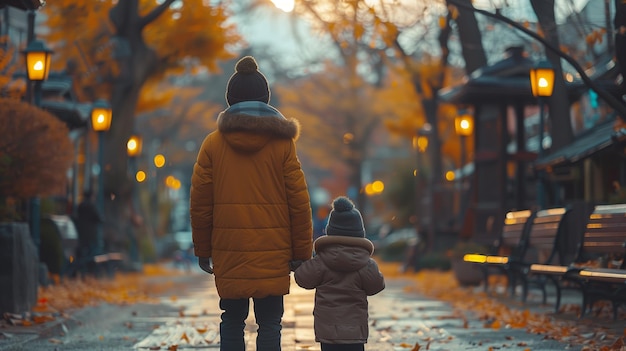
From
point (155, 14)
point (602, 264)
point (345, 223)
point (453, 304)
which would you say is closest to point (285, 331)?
point (602, 264)

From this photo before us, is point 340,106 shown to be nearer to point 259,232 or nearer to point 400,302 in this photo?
point 400,302

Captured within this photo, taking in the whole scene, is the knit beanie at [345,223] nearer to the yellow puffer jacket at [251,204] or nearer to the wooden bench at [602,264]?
the yellow puffer jacket at [251,204]

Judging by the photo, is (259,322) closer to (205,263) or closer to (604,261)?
(205,263)

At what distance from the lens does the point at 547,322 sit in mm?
12227

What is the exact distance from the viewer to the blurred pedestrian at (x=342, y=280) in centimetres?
709

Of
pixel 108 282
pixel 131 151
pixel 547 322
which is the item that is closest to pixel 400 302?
pixel 547 322

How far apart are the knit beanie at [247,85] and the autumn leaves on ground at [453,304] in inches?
142

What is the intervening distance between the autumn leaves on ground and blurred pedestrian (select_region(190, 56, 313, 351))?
3.28 meters

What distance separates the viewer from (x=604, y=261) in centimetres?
1295

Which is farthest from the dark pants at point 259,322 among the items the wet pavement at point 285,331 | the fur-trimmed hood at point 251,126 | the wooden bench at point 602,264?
the wooden bench at point 602,264

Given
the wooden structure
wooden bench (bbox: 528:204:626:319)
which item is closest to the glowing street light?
wooden bench (bbox: 528:204:626:319)

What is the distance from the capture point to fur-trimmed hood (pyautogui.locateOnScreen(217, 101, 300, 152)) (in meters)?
6.99

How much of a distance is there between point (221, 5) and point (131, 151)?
7119 millimetres

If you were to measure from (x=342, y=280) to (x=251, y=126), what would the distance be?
3.58 ft
